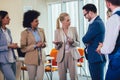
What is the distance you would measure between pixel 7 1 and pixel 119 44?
4.20 meters

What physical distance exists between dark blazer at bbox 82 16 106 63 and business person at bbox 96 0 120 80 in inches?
40.9

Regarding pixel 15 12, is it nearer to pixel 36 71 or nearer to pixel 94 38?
pixel 36 71

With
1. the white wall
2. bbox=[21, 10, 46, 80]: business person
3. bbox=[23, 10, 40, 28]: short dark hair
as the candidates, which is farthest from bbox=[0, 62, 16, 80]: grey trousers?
the white wall

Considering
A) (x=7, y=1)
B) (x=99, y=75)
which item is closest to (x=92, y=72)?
(x=99, y=75)

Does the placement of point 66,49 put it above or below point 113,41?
below

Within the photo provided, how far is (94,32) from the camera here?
11.2ft

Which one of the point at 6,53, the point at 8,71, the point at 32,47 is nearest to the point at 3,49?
the point at 6,53

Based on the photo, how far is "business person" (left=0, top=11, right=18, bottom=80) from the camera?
12.7 feet

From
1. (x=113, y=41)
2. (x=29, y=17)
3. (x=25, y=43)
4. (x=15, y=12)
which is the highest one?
(x=15, y=12)

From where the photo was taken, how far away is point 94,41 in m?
3.49

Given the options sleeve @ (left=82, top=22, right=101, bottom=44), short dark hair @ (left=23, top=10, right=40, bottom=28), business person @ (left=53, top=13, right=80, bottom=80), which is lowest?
business person @ (left=53, top=13, right=80, bottom=80)

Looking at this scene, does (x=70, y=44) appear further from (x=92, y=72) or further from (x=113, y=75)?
(x=113, y=75)

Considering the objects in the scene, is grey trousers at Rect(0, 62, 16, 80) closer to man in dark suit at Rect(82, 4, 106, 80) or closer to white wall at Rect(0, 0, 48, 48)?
man in dark suit at Rect(82, 4, 106, 80)

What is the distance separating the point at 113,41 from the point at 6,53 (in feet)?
6.96
